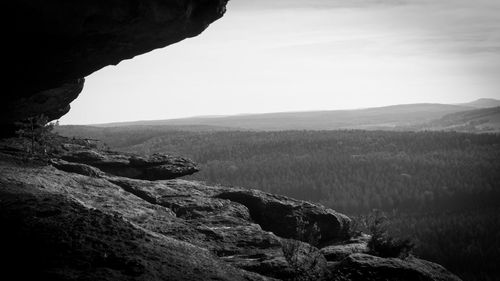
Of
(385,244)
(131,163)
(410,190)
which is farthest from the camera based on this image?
(410,190)

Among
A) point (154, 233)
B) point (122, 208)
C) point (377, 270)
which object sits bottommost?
point (377, 270)

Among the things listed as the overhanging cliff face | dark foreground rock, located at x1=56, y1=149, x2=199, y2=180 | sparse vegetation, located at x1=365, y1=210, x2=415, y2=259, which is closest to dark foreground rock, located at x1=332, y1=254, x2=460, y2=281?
sparse vegetation, located at x1=365, y1=210, x2=415, y2=259

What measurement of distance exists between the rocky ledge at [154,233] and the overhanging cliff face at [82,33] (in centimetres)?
401

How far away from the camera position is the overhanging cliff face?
47.2 ft

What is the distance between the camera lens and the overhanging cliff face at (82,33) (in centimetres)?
1438

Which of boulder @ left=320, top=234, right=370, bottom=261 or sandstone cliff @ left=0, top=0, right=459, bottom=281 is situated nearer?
sandstone cliff @ left=0, top=0, right=459, bottom=281

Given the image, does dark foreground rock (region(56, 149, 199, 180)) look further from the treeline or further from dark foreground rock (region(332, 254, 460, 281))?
the treeline

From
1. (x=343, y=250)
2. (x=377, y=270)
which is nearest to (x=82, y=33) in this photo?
(x=377, y=270)

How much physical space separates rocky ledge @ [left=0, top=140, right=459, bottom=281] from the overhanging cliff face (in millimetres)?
4013

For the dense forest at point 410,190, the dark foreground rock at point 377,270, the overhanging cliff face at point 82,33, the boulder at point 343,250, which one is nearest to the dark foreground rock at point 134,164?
the overhanging cliff face at point 82,33

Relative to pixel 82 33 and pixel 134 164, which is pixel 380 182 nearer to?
pixel 134 164

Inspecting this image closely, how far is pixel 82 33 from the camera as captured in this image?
15.7 metres

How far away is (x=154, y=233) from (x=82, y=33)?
8650mm

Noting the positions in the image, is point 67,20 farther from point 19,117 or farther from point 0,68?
point 19,117
